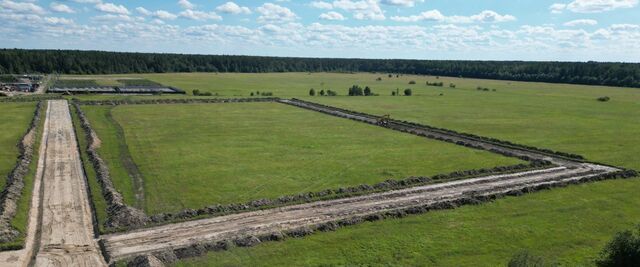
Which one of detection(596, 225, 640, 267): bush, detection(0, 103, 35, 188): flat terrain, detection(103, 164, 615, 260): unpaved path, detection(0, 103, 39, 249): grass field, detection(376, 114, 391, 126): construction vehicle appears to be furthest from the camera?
detection(376, 114, 391, 126): construction vehicle

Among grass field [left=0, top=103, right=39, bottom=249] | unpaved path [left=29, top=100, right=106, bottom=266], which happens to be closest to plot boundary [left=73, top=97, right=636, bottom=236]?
→ unpaved path [left=29, top=100, right=106, bottom=266]

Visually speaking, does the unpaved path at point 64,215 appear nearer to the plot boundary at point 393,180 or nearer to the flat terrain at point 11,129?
the plot boundary at point 393,180

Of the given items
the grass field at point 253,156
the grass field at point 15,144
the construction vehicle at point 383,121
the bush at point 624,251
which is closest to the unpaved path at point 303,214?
the grass field at point 253,156

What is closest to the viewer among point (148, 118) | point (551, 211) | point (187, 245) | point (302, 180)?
point (187, 245)

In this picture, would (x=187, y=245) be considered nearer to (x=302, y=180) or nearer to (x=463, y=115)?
(x=302, y=180)

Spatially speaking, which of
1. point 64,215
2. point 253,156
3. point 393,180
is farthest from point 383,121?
point 64,215

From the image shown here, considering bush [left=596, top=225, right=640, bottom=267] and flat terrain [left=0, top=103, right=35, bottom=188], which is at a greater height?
bush [left=596, top=225, right=640, bottom=267]

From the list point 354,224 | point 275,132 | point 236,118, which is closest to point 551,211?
point 354,224

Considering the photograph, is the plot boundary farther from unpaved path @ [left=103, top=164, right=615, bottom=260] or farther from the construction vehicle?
unpaved path @ [left=103, top=164, right=615, bottom=260]
